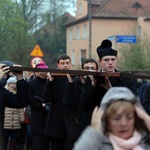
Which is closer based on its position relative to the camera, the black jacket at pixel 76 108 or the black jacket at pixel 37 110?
the black jacket at pixel 76 108

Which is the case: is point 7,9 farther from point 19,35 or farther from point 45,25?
point 45,25

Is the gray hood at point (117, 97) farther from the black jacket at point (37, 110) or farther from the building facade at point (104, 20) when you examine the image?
the building facade at point (104, 20)

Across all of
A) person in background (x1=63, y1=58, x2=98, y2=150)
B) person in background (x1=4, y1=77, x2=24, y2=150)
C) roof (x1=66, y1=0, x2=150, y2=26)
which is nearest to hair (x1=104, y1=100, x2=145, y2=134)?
person in background (x1=63, y1=58, x2=98, y2=150)

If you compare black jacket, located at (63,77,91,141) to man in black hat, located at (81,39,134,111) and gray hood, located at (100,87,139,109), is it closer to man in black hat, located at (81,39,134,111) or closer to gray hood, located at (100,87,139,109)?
man in black hat, located at (81,39,134,111)

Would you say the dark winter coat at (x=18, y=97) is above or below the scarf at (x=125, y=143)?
above

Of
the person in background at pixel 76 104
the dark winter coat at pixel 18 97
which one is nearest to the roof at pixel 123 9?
the person in background at pixel 76 104

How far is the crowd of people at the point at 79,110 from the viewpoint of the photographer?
10.6 feet

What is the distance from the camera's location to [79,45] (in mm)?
57250

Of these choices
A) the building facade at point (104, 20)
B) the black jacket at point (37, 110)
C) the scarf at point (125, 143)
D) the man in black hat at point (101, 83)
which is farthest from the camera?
the building facade at point (104, 20)

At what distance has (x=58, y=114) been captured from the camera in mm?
7535

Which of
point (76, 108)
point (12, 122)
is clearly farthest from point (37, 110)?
point (12, 122)

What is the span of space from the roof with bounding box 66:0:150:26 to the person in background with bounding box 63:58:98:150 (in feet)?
151

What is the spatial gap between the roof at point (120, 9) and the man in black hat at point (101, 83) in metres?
46.9

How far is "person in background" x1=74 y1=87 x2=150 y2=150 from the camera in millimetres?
3207
